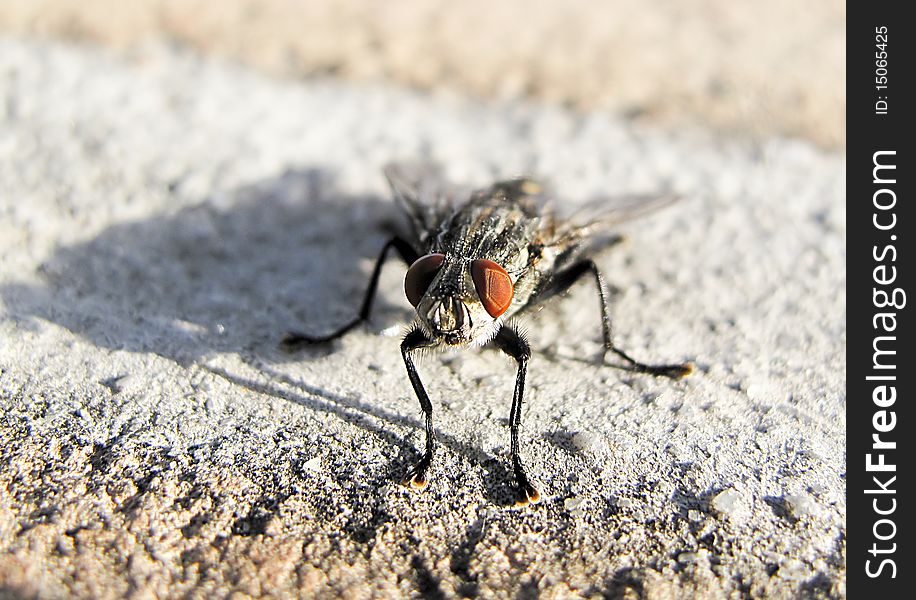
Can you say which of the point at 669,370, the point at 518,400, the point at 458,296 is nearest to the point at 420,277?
the point at 458,296

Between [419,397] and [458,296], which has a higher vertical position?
[458,296]

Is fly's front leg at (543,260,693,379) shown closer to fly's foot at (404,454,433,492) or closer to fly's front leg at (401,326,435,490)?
fly's front leg at (401,326,435,490)

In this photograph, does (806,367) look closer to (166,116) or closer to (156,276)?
(156,276)

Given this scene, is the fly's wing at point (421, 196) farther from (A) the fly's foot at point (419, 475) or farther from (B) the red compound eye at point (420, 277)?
(A) the fly's foot at point (419, 475)

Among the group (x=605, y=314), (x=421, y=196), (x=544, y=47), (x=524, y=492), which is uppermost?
(x=544, y=47)

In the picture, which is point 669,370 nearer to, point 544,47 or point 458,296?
point 458,296

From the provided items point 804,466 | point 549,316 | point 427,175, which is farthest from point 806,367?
point 427,175
